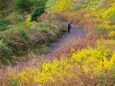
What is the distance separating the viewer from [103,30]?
21.3 m

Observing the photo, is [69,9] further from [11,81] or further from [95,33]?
[11,81]

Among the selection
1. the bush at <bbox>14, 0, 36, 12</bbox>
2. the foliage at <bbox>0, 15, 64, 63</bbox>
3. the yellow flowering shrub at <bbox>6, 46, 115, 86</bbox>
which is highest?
the yellow flowering shrub at <bbox>6, 46, 115, 86</bbox>

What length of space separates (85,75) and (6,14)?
144ft

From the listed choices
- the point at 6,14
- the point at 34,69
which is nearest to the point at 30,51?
the point at 34,69

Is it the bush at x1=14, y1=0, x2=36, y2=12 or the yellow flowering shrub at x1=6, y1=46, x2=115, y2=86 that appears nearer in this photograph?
the yellow flowering shrub at x1=6, y1=46, x2=115, y2=86

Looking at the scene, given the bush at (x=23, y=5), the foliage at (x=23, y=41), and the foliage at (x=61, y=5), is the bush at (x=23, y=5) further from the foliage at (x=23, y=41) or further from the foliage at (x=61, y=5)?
the foliage at (x=23, y=41)

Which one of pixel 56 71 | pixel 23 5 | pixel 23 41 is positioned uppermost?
pixel 56 71

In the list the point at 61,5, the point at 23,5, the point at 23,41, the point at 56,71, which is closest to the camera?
the point at 56,71

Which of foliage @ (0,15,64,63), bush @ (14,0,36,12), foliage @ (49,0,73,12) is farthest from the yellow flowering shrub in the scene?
bush @ (14,0,36,12)

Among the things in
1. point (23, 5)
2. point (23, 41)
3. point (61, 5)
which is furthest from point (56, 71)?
point (23, 5)

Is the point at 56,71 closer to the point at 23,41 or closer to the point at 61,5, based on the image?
the point at 23,41

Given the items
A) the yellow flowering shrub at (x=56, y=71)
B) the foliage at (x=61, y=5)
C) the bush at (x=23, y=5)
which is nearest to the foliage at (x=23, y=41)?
the yellow flowering shrub at (x=56, y=71)

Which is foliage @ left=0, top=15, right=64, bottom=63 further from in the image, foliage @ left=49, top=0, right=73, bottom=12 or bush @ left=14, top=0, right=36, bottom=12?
bush @ left=14, top=0, right=36, bottom=12

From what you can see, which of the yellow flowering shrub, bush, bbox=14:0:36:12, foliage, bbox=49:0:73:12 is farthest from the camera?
bush, bbox=14:0:36:12
